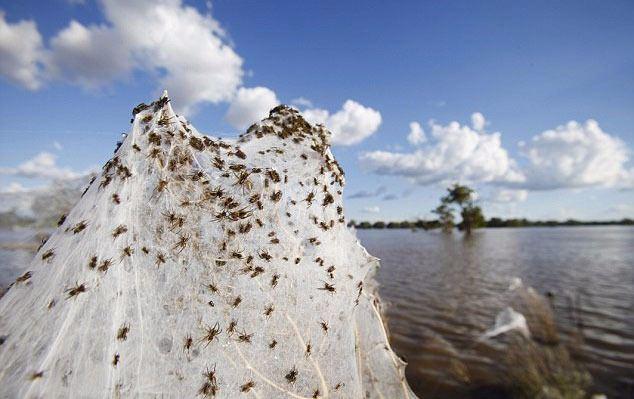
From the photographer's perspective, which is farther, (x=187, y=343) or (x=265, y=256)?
(x=265, y=256)

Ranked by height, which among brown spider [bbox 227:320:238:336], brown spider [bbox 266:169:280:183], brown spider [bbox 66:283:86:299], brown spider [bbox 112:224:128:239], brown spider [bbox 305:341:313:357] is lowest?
brown spider [bbox 305:341:313:357]

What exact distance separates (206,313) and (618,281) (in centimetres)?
1743

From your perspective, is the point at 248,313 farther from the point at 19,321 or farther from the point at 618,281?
the point at 618,281

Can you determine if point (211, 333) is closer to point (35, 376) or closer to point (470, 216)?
point (35, 376)

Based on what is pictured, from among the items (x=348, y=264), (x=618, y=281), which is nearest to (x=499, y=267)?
(x=618, y=281)

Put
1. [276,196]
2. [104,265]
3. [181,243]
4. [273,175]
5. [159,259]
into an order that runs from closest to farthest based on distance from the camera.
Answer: [104,265] → [159,259] → [181,243] → [276,196] → [273,175]

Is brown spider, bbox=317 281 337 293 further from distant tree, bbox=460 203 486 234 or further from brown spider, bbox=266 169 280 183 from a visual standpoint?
distant tree, bbox=460 203 486 234

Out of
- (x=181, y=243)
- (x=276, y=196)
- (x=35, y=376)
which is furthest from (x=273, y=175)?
(x=35, y=376)

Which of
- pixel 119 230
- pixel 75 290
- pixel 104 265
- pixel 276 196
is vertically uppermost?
pixel 276 196

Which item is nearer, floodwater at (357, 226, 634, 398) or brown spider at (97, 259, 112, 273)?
brown spider at (97, 259, 112, 273)

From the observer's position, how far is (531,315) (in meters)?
9.71

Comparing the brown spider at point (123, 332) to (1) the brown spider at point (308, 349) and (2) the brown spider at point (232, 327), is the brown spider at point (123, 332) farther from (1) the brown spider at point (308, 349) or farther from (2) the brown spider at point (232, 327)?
(1) the brown spider at point (308, 349)

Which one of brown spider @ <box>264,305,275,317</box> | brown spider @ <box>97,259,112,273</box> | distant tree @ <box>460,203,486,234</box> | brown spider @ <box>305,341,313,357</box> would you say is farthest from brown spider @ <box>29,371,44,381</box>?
distant tree @ <box>460,203,486,234</box>

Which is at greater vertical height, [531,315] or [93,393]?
[93,393]
